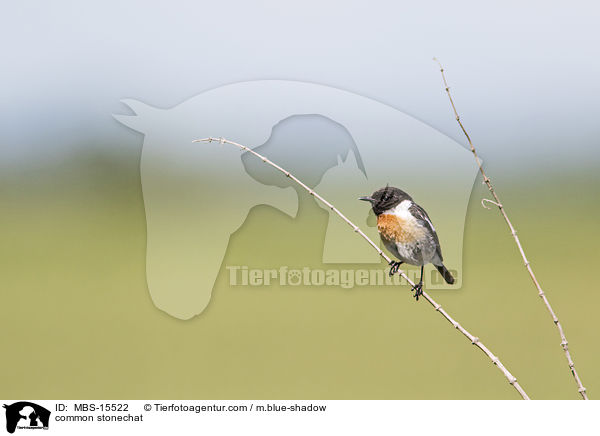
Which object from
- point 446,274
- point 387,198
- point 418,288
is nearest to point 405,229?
point 387,198

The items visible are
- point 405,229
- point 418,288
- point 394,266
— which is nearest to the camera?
point 418,288

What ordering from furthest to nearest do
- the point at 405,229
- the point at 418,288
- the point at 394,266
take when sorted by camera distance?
the point at 394,266 < the point at 405,229 < the point at 418,288

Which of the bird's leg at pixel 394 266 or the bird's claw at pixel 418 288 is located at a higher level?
the bird's leg at pixel 394 266

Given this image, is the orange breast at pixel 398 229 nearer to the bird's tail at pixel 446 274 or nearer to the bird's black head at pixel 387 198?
the bird's black head at pixel 387 198

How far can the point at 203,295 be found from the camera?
4.17 m

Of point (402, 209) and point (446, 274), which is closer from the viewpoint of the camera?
point (402, 209)

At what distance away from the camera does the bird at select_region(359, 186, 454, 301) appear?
243 cm

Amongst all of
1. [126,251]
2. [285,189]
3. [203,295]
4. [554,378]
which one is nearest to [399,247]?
[285,189]

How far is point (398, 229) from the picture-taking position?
245 cm

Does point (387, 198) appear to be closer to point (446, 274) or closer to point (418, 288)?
point (446, 274)

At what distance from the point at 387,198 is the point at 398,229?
0.15 m

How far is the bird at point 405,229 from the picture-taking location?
7.98ft

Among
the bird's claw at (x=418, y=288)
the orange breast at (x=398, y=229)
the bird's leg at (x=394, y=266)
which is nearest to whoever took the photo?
the bird's claw at (x=418, y=288)
